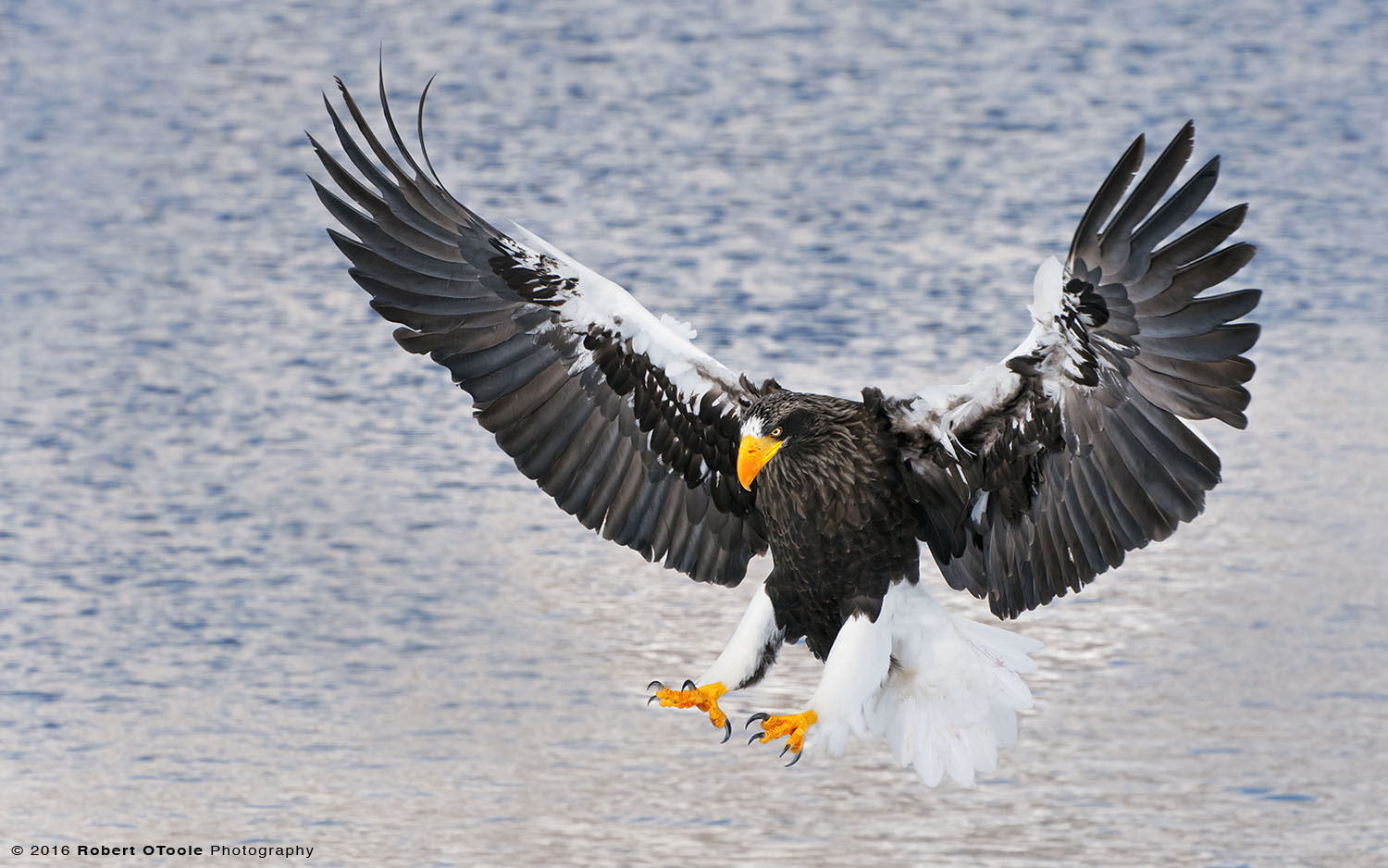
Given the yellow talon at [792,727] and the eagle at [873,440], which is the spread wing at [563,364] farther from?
the yellow talon at [792,727]

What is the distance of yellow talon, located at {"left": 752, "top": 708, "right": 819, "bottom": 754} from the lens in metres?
4.66

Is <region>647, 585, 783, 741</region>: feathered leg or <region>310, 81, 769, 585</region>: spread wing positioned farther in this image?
<region>310, 81, 769, 585</region>: spread wing

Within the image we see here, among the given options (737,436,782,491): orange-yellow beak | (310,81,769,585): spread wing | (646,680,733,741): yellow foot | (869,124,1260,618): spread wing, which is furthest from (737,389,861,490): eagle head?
(646,680,733,741): yellow foot

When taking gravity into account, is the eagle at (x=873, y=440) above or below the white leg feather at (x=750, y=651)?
above

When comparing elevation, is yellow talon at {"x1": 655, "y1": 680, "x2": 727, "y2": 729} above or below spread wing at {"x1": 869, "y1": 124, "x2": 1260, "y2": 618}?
below

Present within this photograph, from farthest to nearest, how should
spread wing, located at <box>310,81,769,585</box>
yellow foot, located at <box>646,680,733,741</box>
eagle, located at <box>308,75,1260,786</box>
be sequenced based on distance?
spread wing, located at <box>310,81,769,585</box>, yellow foot, located at <box>646,680,733,741</box>, eagle, located at <box>308,75,1260,786</box>

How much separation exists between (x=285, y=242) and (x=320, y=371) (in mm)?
1561

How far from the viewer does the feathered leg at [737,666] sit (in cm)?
480

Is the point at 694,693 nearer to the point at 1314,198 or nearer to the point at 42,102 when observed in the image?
the point at 1314,198

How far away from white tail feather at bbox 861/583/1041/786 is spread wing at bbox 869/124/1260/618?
13cm

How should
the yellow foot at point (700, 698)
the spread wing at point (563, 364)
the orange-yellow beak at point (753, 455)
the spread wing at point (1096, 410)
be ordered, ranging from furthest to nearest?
the spread wing at point (563, 364) < the yellow foot at point (700, 698) < the orange-yellow beak at point (753, 455) < the spread wing at point (1096, 410)

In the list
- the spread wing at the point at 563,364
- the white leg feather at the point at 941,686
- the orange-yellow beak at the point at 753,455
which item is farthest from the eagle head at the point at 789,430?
the white leg feather at the point at 941,686

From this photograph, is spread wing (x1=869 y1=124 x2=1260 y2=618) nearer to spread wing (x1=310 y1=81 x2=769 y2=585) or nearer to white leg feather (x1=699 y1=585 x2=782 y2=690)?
white leg feather (x1=699 y1=585 x2=782 y2=690)

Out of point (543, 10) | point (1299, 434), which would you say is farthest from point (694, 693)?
point (543, 10)
